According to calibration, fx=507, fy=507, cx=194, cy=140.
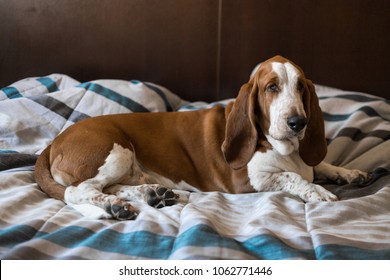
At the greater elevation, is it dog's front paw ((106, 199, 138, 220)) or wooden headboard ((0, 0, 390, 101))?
wooden headboard ((0, 0, 390, 101))

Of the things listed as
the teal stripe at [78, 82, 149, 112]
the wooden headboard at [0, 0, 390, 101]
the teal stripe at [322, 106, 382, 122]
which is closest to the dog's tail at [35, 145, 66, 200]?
the teal stripe at [78, 82, 149, 112]

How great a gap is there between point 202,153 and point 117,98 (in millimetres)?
811

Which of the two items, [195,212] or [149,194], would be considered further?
[149,194]

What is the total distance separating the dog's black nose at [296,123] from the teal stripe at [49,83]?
5.85 feet

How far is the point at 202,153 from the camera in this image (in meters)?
2.67

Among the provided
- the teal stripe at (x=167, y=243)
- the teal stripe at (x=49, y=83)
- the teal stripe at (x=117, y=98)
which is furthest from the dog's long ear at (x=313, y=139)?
the teal stripe at (x=49, y=83)

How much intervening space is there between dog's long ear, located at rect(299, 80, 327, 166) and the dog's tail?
116 cm

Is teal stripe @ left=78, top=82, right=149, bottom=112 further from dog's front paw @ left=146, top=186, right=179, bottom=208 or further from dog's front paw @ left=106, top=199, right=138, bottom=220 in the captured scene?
dog's front paw @ left=106, top=199, right=138, bottom=220

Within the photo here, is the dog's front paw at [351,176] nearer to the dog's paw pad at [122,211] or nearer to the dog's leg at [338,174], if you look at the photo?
the dog's leg at [338,174]

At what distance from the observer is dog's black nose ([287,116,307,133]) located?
7.22 ft

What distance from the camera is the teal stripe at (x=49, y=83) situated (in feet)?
11.0

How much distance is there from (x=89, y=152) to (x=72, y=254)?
2.53ft

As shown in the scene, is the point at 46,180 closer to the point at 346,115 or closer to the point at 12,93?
the point at 12,93

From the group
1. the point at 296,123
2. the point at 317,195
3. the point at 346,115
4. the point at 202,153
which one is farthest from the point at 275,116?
the point at 346,115
